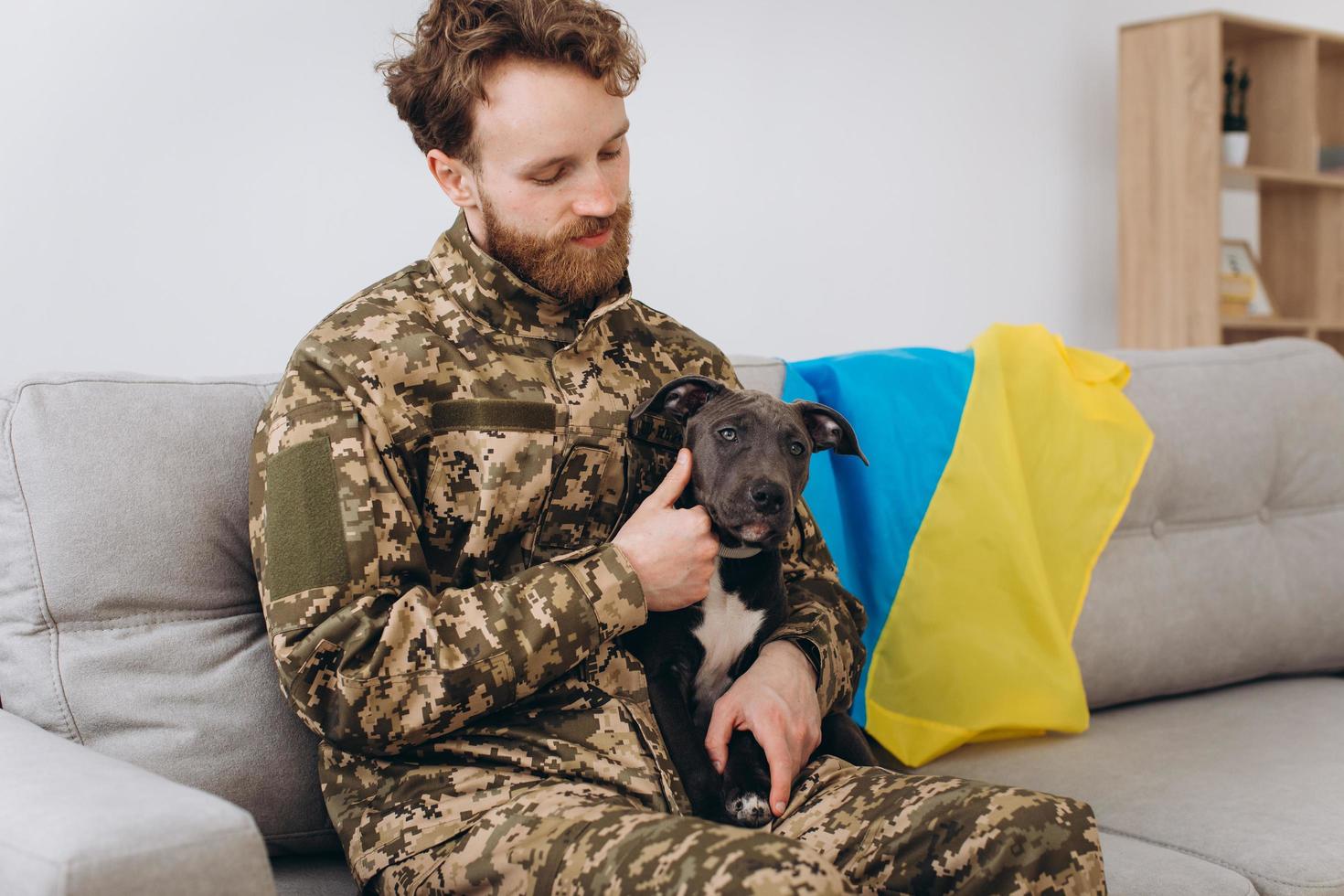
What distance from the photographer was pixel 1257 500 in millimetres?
2553

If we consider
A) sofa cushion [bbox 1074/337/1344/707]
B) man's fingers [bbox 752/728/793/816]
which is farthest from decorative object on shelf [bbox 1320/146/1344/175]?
man's fingers [bbox 752/728/793/816]

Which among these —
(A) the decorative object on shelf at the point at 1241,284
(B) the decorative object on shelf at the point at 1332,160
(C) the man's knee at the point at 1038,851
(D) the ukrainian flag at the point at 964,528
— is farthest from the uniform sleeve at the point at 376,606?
(B) the decorative object on shelf at the point at 1332,160

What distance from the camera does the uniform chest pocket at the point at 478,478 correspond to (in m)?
1.46

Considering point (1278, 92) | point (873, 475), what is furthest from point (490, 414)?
point (1278, 92)

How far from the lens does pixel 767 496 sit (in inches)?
58.5

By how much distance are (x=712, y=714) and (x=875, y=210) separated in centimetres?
265

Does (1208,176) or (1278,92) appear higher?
(1278,92)

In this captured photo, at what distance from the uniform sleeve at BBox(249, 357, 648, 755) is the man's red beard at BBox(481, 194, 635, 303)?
0.28m

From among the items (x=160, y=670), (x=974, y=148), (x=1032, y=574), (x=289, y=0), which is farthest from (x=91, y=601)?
(x=974, y=148)

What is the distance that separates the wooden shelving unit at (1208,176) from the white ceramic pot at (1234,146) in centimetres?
5

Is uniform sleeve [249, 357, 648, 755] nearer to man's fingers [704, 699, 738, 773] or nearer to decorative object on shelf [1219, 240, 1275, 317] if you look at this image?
man's fingers [704, 699, 738, 773]

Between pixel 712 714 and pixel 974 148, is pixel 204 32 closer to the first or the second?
pixel 712 714

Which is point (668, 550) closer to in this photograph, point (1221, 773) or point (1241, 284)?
point (1221, 773)

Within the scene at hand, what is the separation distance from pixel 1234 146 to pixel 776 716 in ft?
12.0
